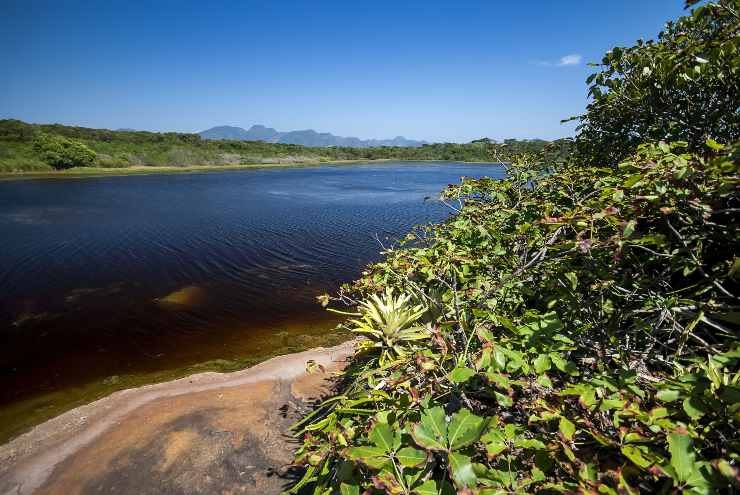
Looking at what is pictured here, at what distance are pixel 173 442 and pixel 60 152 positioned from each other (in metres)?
64.9

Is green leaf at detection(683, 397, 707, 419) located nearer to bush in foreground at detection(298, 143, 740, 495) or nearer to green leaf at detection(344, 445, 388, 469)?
bush in foreground at detection(298, 143, 740, 495)

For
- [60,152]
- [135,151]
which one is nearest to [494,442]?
[60,152]

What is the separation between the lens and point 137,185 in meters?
42.1

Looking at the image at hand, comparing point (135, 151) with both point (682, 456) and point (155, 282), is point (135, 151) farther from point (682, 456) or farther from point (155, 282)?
point (682, 456)

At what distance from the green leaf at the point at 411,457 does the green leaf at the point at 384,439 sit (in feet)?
0.20

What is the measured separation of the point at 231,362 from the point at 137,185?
4145 centimetres

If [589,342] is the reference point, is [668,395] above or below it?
above

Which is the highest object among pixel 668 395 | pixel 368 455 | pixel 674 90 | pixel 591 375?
pixel 674 90

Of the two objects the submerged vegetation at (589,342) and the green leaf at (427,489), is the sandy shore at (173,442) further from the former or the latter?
the green leaf at (427,489)

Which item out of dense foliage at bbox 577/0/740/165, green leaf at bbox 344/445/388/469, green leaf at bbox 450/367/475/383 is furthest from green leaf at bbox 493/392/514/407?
dense foliage at bbox 577/0/740/165

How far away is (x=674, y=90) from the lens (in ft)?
13.3

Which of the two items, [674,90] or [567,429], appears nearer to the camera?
[567,429]

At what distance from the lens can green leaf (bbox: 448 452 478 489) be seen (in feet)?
4.18

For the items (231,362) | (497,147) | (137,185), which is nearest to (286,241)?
(231,362)
